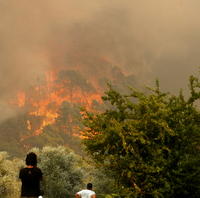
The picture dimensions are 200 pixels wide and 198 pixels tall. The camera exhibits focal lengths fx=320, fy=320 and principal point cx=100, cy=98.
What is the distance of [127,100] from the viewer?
17.9m

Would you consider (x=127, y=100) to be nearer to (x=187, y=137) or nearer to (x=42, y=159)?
(x=187, y=137)

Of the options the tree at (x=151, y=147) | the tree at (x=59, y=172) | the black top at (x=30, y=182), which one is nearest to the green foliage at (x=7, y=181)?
the tree at (x=59, y=172)

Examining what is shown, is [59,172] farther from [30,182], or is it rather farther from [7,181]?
[30,182]

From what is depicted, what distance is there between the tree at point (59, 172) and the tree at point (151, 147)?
3957 cm

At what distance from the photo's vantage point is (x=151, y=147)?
15.1 metres

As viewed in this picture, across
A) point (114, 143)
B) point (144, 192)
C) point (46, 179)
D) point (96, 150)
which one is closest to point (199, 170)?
point (144, 192)

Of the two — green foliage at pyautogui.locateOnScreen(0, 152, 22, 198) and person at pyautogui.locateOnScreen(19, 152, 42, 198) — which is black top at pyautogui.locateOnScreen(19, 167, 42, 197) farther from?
green foliage at pyautogui.locateOnScreen(0, 152, 22, 198)

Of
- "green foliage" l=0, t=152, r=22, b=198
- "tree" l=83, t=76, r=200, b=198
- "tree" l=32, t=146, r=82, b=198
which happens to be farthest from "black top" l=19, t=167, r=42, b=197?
"tree" l=32, t=146, r=82, b=198

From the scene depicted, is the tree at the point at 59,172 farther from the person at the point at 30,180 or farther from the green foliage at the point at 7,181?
the person at the point at 30,180

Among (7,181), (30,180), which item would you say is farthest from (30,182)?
(7,181)

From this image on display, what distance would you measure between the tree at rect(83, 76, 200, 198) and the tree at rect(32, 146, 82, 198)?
3957 centimetres

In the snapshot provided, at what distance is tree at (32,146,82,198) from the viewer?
54.3 m

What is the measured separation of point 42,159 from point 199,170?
4491 centimetres

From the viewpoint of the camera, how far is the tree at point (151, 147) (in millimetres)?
14570
